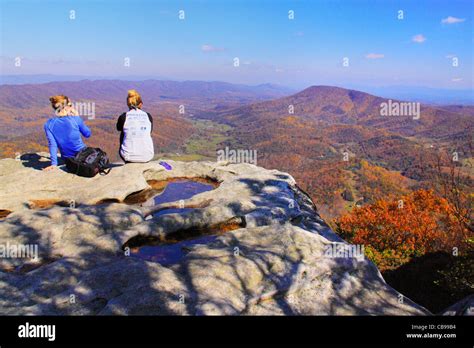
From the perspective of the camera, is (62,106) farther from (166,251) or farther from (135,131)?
(166,251)

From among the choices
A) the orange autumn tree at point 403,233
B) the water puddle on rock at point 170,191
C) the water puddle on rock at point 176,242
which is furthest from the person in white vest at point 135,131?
the orange autumn tree at point 403,233

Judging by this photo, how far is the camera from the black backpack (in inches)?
559

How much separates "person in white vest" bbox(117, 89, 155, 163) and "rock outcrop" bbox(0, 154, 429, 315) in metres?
1.72

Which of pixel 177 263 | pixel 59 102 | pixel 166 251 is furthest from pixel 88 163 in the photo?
pixel 177 263

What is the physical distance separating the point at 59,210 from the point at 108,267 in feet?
15.7

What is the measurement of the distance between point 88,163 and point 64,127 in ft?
5.82

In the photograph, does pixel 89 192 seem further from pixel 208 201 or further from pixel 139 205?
pixel 208 201

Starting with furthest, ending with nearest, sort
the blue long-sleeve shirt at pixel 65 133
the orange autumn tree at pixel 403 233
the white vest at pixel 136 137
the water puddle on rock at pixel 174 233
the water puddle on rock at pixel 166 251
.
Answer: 1. the orange autumn tree at pixel 403 233
2. the white vest at pixel 136 137
3. the blue long-sleeve shirt at pixel 65 133
4. the water puddle on rock at pixel 174 233
5. the water puddle on rock at pixel 166 251

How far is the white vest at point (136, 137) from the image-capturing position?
46.7ft

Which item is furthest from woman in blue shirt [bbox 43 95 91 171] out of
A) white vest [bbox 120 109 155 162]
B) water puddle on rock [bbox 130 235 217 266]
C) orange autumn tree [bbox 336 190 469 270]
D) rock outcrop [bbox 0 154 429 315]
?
orange autumn tree [bbox 336 190 469 270]

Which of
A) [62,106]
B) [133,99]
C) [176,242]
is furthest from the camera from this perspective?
[133,99]

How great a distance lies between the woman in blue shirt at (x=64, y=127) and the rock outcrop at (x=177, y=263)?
1.61 meters

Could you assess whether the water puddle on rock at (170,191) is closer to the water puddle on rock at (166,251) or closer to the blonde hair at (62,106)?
the water puddle on rock at (166,251)

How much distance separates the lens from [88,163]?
1420 centimetres
